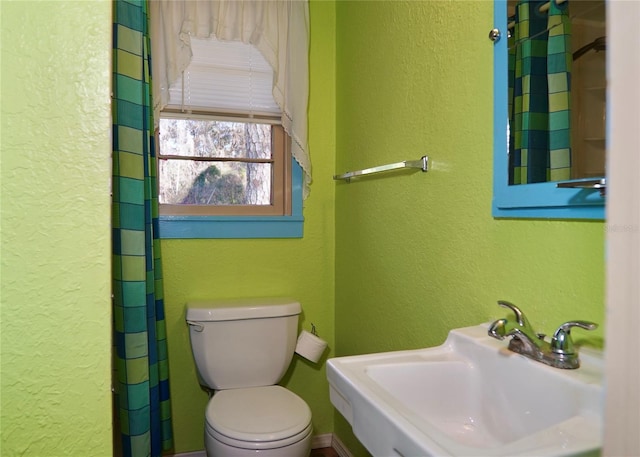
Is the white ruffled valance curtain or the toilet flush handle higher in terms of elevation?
the white ruffled valance curtain

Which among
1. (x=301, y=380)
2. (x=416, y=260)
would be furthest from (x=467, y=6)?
(x=301, y=380)

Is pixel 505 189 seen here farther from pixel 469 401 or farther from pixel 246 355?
pixel 246 355

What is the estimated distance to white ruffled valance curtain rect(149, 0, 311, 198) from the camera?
1949 mm

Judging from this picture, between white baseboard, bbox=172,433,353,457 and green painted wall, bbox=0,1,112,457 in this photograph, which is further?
white baseboard, bbox=172,433,353,457

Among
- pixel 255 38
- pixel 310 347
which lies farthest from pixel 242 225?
pixel 255 38

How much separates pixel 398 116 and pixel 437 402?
39.1 inches

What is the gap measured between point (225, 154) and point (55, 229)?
1.38 meters

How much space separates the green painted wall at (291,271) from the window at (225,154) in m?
0.08

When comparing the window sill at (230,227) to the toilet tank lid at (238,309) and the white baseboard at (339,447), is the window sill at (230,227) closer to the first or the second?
the toilet tank lid at (238,309)

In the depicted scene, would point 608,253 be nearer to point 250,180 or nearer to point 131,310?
point 131,310

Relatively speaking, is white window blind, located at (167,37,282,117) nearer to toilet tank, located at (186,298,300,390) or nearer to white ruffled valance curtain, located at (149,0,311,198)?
white ruffled valance curtain, located at (149,0,311,198)

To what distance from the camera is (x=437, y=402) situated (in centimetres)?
102

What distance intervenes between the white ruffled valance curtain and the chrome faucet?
1.39m

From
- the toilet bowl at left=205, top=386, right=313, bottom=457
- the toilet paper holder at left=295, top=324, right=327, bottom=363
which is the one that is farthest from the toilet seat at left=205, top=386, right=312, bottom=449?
the toilet paper holder at left=295, top=324, right=327, bottom=363
